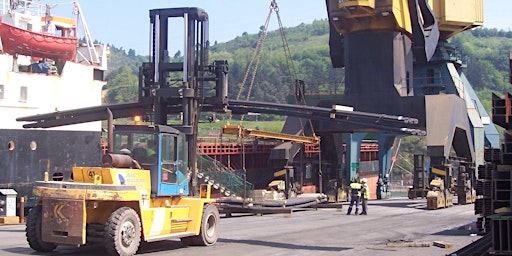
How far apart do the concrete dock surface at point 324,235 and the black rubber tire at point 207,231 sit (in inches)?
9.6

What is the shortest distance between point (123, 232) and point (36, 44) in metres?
17.2

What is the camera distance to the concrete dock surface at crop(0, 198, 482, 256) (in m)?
14.7

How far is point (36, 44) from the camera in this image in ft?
91.9

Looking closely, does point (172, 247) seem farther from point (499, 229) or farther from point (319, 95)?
point (319, 95)

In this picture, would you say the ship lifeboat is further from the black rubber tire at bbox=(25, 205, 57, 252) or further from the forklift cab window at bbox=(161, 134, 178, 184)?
the black rubber tire at bbox=(25, 205, 57, 252)

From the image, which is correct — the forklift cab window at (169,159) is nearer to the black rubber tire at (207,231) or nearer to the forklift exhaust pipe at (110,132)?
the forklift exhaust pipe at (110,132)

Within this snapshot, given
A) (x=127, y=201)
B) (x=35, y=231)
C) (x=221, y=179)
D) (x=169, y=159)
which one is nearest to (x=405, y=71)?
(x=221, y=179)

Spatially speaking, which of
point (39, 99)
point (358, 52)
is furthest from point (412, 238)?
point (358, 52)

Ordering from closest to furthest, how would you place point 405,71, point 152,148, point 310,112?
point 152,148 → point 310,112 → point 405,71

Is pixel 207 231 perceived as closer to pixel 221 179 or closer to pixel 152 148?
pixel 152 148

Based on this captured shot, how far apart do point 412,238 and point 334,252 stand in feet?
14.6

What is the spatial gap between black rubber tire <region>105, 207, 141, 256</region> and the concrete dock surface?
104 centimetres

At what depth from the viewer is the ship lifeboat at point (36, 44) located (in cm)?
2739

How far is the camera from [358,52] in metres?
→ 35.3
